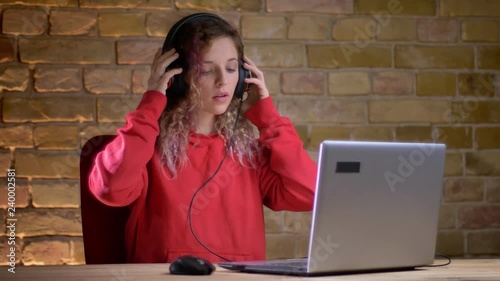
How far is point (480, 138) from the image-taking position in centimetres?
307

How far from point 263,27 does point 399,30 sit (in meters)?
0.50

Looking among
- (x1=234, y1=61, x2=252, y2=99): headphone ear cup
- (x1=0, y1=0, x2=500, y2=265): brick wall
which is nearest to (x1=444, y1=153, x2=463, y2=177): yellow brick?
(x1=0, y1=0, x2=500, y2=265): brick wall

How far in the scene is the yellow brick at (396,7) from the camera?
300 centimetres

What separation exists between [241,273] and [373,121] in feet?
4.96

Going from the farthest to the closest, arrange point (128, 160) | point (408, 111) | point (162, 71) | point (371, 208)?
point (408, 111) → point (162, 71) → point (128, 160) → point (371, 208)

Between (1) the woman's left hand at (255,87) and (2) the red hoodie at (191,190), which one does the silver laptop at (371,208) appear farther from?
(1) the woman's left hand at (255,87)

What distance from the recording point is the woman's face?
2162 mm

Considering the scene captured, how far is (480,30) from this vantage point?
3.08 meters

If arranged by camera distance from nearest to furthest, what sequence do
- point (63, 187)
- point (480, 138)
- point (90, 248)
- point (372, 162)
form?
1. point (372, 162)
2. point (90, 248)
3. point (63, 187)
4. point (480, 138)

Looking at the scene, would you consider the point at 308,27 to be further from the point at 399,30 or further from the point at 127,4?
the point at 127,4

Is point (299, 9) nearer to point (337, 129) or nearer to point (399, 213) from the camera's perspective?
point (337, 129)

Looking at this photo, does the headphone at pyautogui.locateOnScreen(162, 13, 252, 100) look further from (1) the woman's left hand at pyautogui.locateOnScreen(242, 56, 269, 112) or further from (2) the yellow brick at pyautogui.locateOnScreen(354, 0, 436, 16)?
(2) the yellow brick at pyautogui.locateOnScreen(354, 0, 436, 16)

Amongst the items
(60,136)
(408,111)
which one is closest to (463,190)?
(408,111)

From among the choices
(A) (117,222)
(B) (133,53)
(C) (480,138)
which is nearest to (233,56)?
(A) (117,222)
